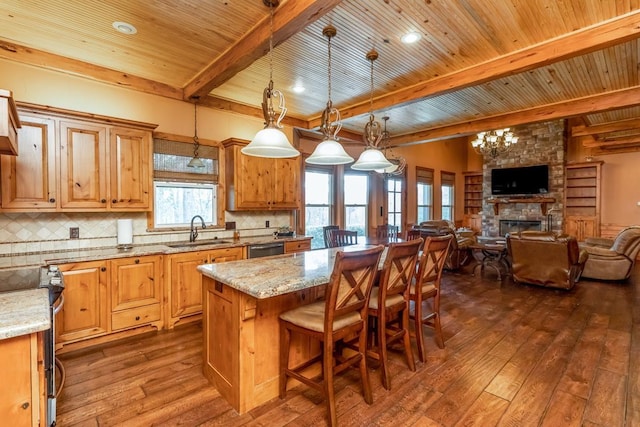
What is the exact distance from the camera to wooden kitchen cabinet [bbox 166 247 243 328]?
11.1 ft

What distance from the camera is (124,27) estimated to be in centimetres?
272

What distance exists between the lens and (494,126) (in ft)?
17.5

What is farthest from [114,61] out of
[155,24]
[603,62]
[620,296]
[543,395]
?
[620,296]

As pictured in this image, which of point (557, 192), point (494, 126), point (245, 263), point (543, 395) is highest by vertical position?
point (494, 126)

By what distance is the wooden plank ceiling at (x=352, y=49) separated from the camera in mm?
2469

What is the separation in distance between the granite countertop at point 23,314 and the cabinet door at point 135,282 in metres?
1.49

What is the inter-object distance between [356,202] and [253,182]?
3.26 m

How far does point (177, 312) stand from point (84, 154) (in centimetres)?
187

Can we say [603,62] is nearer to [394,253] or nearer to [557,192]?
[394,253]

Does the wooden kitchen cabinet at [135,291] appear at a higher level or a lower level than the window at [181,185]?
lower

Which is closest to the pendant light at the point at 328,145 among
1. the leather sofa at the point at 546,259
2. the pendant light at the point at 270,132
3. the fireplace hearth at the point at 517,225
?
the pendant light at the point at 270,132

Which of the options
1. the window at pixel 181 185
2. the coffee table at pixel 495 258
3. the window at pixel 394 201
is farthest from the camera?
the window at pixel 394 201

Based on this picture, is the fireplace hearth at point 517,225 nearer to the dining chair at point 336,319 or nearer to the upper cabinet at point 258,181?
the upper cabinet at point 258,181

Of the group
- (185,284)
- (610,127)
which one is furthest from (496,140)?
(185,284)
